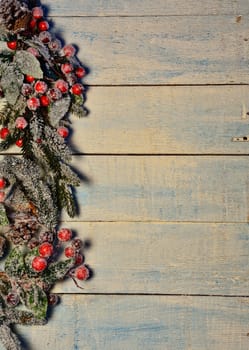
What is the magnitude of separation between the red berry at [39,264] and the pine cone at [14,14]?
0.47m

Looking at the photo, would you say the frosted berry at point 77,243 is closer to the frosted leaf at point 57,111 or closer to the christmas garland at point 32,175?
the christmas garland at point 32,175

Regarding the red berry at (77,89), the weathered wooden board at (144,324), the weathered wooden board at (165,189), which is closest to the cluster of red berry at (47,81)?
the red berry at (77,89)

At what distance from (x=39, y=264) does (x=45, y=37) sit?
0.47 metres

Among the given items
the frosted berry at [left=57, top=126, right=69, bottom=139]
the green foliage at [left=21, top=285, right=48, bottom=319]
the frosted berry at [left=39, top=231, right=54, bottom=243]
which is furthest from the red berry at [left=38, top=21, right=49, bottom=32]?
the green foliage at [left=21, top=285, right=48, bottom=319]

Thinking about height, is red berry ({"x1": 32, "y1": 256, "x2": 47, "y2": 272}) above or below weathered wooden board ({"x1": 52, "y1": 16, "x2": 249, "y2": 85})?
below

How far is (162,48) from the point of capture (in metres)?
1.25

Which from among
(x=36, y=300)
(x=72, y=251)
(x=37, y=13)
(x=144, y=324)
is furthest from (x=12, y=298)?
(x=37, y=13)

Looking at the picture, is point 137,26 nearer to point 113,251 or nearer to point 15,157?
point 15,157

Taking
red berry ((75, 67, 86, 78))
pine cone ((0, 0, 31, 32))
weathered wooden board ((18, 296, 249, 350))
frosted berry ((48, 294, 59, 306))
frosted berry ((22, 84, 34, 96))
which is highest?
pine cone ((0, 0, 31, 32))

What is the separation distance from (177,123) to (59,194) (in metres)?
0.29

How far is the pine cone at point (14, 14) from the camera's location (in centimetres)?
115

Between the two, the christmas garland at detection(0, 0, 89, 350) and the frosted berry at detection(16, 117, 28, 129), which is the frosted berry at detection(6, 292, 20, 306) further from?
the frosted berry at detection(16, 117, 28, 129)

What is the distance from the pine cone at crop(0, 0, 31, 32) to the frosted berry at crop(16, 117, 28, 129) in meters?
0.18

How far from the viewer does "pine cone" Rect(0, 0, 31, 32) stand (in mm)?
1150
